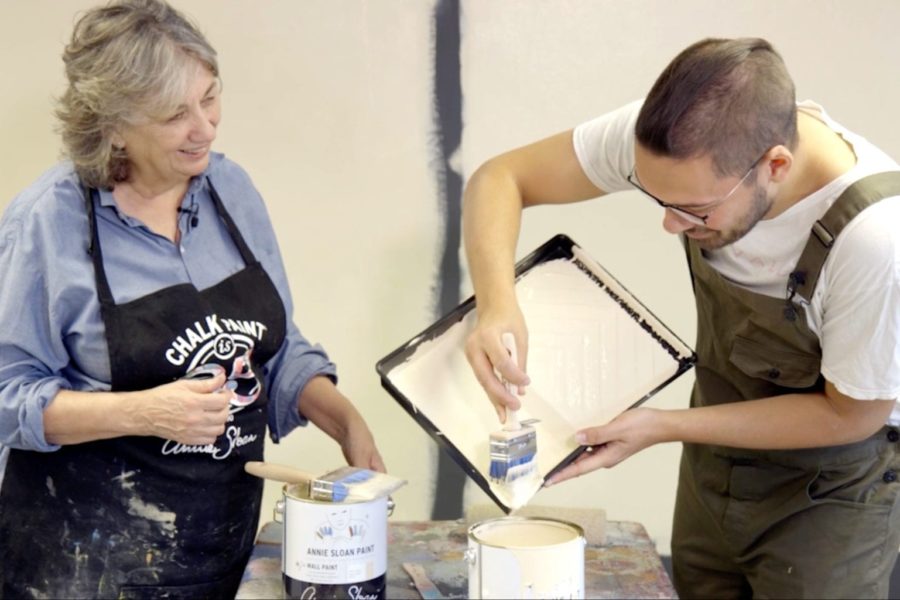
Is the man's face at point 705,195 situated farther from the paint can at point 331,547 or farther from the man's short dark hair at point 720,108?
the paint can at point 331,547

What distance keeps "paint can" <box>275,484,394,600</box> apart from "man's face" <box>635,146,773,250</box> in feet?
1.96

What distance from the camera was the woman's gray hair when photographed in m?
1.63

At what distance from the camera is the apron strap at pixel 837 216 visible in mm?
1488

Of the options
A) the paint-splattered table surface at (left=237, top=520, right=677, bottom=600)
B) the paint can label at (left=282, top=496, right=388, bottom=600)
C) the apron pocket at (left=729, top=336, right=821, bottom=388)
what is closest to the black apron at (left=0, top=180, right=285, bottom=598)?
the paint-splattered table surface at (left=237, top=520, right=677, bottom=600)

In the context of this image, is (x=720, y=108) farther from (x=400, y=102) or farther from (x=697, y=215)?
(x=400, y=102)

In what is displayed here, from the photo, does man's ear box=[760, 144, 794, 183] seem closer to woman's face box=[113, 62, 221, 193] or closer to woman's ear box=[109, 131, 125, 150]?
woman's face box=[113, 62, 221, 193]

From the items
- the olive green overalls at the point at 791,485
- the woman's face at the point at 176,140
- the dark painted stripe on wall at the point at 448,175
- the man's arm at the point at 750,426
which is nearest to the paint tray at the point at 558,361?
the man's arm at the point at 750,426

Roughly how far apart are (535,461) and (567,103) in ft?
3.57

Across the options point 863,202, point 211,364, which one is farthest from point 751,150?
point 211,364

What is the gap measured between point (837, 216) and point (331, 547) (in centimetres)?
84

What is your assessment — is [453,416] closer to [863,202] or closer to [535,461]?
[535,461]

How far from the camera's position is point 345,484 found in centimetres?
136

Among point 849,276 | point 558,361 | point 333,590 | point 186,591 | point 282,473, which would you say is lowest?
point 186,591

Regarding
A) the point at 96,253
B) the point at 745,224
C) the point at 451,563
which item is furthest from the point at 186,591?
the point at 745,224
